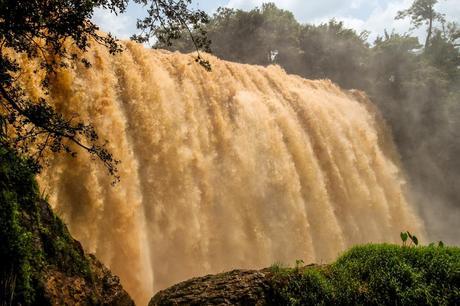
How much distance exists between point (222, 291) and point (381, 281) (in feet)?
7.44

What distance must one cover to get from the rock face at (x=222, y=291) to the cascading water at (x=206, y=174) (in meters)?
3.26

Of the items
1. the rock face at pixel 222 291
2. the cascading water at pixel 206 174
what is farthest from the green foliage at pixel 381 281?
the cascading water at pixel 206 174

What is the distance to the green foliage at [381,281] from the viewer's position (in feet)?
18.1

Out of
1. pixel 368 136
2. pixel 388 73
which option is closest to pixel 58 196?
pixel 368 136

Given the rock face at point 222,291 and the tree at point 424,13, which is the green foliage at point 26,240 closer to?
the rock face at point 222,291

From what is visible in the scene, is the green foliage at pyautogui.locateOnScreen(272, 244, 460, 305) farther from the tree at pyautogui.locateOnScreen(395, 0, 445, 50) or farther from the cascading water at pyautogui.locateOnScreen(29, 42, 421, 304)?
the tree at pyautogui.locateOnScreen(395, 0, 445, 50)

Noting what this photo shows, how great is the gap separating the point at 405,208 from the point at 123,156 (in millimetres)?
13356

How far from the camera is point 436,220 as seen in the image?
20.7 m

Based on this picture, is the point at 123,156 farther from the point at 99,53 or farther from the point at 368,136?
the point at 368,136

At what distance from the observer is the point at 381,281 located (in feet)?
18.9

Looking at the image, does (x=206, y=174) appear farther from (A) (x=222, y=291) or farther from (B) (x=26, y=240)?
(B) (x=26, y=240)

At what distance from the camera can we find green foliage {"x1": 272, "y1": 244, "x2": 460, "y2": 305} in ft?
18.1

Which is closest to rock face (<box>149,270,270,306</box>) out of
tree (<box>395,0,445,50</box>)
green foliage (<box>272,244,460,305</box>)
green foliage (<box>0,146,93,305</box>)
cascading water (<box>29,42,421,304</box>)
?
green foliage (<box>272,244,460,305</box>)

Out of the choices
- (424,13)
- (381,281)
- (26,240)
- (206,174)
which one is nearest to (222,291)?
(381,281)
